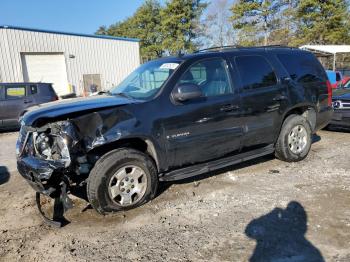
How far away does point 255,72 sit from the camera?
5004 millimetres

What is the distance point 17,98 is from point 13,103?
22 centimetres

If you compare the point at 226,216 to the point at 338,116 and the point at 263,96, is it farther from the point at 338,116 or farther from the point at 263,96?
the point at 338,116

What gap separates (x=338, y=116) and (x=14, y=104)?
9.45 m

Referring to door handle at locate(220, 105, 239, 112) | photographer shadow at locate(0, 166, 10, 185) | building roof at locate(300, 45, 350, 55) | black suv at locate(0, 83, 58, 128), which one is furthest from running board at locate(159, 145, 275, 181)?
building roof at locate(300, 45, 350, 55)

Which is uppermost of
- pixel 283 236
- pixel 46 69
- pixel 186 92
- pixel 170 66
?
pixel 46 69

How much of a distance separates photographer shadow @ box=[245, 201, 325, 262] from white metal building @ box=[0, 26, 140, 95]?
17361mm

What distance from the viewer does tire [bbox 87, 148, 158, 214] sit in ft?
12.2

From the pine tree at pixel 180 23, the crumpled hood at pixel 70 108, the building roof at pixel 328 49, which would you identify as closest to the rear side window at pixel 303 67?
the crumpled hood at pixel 70 108

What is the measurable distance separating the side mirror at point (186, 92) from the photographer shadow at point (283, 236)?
5.44ft

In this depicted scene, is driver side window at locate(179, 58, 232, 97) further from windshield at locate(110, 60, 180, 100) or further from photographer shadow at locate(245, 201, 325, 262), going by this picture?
photographer shadow at locate(245, 201, 325, 262)

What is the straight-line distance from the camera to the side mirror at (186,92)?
160 inches

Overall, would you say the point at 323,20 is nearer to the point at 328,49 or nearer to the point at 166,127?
the point at 328,49

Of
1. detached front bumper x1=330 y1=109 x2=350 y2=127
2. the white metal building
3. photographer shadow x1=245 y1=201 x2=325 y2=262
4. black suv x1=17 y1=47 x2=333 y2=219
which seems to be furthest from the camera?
the white metal building

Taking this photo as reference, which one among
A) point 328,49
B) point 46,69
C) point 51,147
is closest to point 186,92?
point 51,147
